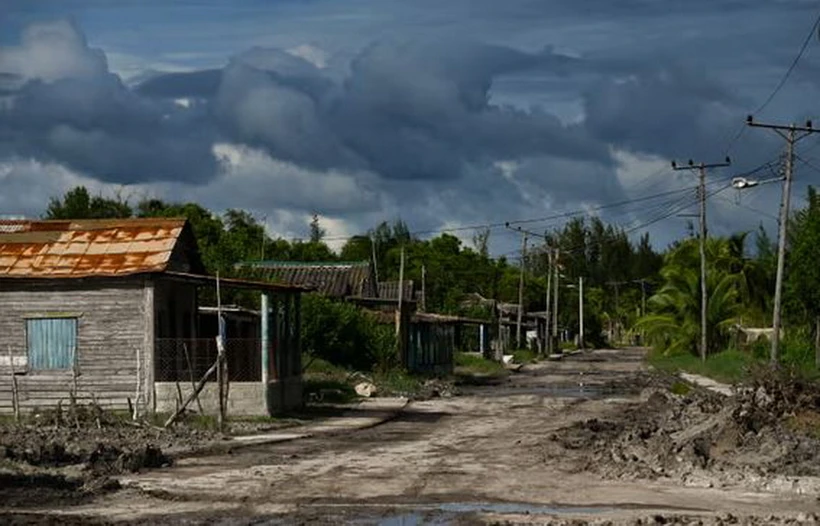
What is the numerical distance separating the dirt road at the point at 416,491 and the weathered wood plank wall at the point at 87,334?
6.15 metres

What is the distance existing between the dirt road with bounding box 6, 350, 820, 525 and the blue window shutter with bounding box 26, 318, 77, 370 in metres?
7.54

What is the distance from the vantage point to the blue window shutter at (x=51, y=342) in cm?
3278

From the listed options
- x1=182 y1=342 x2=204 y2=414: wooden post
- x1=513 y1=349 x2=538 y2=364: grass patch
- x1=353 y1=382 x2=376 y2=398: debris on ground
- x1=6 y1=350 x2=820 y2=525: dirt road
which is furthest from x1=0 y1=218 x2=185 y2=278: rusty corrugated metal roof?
x1=513 y1=349 x2=538 y2=364: grass patch

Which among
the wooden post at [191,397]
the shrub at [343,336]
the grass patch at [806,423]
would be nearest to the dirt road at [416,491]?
the wooden post at [191,397]

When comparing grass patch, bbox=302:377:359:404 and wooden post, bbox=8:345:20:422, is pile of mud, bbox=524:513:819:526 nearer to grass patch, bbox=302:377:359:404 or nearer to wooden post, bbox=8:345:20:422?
wooden post, bbox=8:345:20:422

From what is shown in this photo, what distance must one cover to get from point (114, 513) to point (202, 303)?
2765 cm

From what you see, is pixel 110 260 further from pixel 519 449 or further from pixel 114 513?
pixel 114 513

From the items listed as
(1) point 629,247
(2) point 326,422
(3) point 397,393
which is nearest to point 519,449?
(2) point 326,422

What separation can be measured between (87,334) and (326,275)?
105 ft

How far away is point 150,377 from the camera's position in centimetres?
3197

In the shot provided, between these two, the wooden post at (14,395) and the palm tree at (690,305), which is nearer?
the wooden post at (14,395)

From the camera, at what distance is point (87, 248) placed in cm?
3400

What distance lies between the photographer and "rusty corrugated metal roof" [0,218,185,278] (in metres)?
32.8

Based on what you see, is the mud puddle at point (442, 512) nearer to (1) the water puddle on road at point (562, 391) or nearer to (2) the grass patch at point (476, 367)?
(1) the water puddle on road at point (562, 391)
